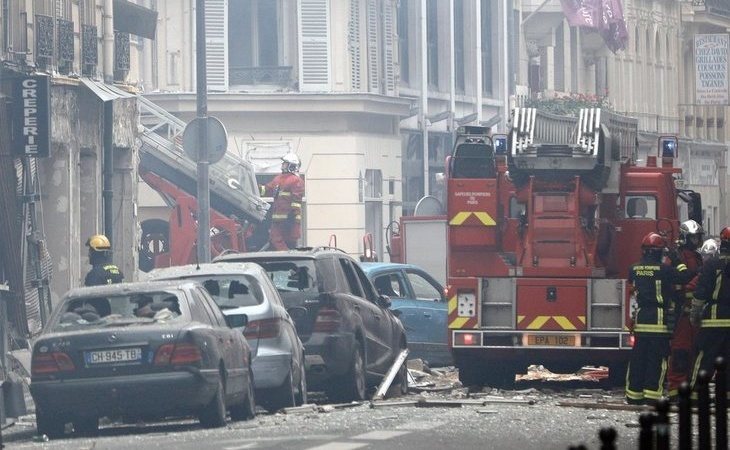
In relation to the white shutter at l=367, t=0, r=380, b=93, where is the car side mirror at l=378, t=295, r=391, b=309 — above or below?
below

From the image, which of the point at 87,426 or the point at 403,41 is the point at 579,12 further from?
the point at 87,426

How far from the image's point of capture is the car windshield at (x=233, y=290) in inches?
797

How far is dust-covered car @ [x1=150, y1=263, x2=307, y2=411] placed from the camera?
65.7 ft

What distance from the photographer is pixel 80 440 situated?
17141mm

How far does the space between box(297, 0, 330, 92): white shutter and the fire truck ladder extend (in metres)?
9.61

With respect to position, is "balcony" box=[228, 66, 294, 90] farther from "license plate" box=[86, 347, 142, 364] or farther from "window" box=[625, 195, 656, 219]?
"license plate" box=[86, 347, 142, 364]

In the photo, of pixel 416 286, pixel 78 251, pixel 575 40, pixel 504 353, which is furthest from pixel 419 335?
pixel 575 40

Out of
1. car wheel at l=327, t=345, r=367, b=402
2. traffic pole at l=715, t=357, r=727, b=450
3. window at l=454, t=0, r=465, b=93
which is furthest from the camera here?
window at l=454, t=0, r=465, b=93

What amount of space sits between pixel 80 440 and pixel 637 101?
57433 mm

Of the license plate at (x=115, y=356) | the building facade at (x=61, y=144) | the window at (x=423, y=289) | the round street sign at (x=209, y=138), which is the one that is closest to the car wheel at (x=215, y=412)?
the license plate at (x=115, y=356)

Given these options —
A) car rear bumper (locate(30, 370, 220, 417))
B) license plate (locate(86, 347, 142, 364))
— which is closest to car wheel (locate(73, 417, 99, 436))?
car rear bumper (locate(30, 370, 220, 417))

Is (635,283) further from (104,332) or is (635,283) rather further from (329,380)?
(104,332)

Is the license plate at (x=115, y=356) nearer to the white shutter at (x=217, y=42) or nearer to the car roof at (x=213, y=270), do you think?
the car roof at (x=213, y=270)

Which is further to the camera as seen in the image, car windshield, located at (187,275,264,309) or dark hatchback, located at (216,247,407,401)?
dark hatchback, located at (216,247,407,401)
